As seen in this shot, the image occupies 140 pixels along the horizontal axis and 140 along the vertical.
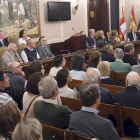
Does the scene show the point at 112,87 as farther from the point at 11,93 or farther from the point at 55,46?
the point at 55,46

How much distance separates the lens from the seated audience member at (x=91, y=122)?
2.22 metres

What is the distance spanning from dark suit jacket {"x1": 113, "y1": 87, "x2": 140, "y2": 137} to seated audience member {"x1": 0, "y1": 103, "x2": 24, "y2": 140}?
54.3 inches

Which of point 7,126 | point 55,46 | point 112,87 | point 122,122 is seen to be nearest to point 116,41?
point 55,46

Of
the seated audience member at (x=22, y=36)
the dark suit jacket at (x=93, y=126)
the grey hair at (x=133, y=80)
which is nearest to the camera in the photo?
the dark suit jacket at (x=93, y=126)

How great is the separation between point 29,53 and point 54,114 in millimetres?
4044

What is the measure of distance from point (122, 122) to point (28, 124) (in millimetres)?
1447

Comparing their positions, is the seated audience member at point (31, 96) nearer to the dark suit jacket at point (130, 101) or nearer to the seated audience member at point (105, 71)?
the dark suit jacket at point (130, 101)

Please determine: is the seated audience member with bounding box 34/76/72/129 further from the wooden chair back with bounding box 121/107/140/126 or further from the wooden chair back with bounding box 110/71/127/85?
the wooden chair back with bounding box 110/71/127/85

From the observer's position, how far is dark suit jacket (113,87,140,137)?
9.51 ft

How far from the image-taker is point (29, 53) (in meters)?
6.47

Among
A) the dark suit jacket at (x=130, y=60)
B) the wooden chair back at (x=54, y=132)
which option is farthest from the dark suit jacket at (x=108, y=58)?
the wooden chair back at (x=54, y=132)

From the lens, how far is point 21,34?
748 centimetres

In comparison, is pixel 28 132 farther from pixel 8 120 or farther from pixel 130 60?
pixel 130 60

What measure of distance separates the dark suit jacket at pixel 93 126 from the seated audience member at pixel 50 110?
8.9 inches
